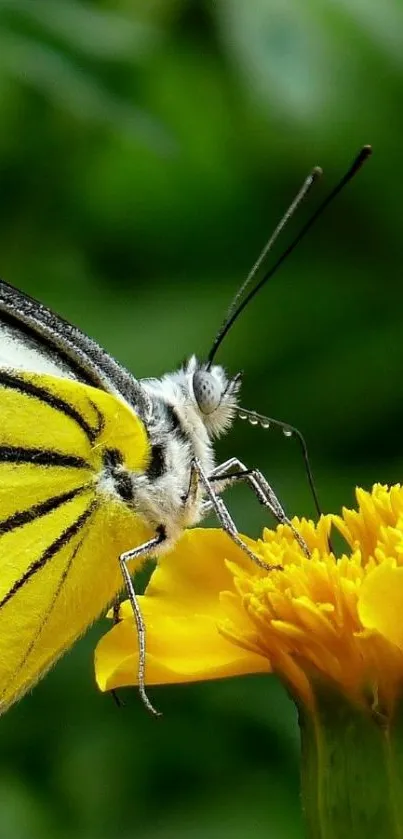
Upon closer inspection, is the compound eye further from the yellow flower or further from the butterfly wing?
the yellow flower

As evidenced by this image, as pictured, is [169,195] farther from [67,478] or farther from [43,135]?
[67,478]

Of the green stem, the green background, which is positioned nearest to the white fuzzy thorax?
the green stem

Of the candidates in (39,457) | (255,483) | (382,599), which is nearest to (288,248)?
(255,483)

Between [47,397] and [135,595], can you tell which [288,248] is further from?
[135,595]

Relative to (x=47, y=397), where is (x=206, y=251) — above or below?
above

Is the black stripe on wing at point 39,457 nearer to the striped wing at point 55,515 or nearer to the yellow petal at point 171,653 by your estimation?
the striped wing at point 55,515

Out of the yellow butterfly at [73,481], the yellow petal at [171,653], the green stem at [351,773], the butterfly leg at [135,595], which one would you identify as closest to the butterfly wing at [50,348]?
the yellow butterfly at [73,481]

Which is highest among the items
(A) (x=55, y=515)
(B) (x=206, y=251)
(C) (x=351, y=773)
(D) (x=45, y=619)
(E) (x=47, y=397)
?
(B) (x=206, y=251)
